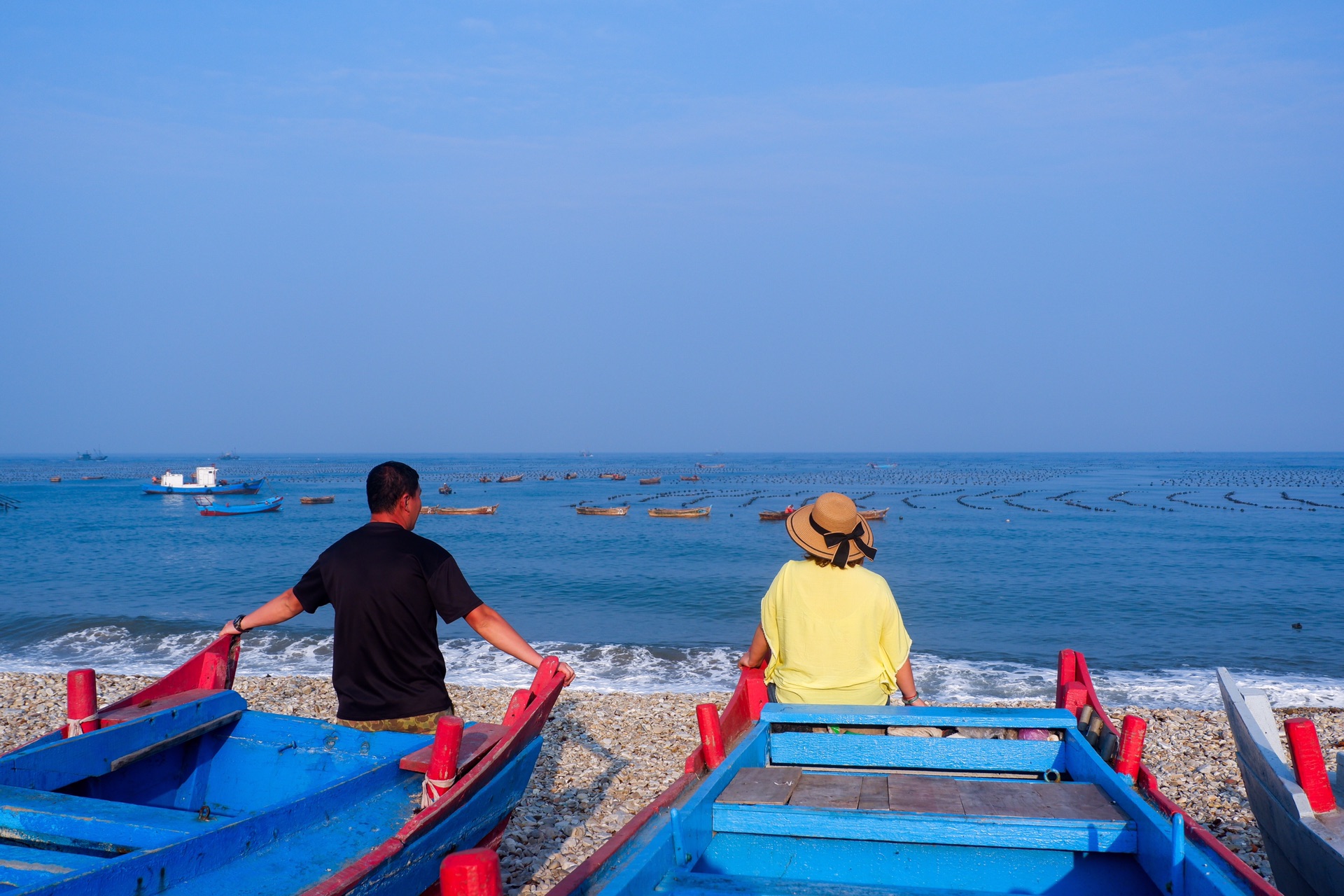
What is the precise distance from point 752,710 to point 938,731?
1058 millimetres

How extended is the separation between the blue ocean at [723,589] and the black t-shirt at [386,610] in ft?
28.7

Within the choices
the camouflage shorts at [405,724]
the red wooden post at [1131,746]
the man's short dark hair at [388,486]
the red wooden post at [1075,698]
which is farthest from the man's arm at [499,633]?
the red wooden post at [1075,698]

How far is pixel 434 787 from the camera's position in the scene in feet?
13.3

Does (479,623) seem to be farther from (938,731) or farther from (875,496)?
(875,496)

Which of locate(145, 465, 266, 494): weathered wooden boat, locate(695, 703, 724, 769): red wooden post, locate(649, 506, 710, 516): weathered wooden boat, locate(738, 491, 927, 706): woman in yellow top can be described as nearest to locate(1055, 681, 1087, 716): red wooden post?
locate(738, 491, 927, 706): woman in yellow top

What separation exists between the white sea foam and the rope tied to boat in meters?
9.09

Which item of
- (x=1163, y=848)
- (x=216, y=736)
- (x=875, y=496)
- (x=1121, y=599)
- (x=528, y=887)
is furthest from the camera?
(x=875, y=496)

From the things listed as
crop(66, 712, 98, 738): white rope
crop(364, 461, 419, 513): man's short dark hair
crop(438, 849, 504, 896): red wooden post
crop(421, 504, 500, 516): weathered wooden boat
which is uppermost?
crop(364, 461, 419, 513): man's short dark hair

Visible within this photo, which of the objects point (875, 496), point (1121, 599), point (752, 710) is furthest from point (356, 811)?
point (875, 496)

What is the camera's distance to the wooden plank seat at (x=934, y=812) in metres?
3.14

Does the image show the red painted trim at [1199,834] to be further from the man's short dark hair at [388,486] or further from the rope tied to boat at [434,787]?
the man's short dark hair at [388,486]

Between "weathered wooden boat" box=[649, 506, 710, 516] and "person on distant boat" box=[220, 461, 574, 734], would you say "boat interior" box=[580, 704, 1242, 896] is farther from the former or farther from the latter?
"weathered wooden boat" box=[649, 506, 710, 516]

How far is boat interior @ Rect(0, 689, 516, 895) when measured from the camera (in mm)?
3287

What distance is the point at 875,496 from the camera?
70.2m
